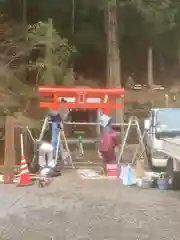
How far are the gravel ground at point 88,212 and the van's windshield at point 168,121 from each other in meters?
3.68

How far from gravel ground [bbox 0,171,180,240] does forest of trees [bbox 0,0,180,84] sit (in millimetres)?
16893

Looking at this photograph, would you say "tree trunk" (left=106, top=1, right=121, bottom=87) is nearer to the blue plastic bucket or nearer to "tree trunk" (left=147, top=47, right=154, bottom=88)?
"tree trunk" (left=147, top=47, right=154, bottom=88)

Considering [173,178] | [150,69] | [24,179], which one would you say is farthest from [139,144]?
[150,69]

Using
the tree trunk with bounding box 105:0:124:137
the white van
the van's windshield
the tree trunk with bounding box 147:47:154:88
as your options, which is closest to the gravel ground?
the white van

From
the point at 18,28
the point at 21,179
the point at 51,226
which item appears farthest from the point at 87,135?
the point at 51,226

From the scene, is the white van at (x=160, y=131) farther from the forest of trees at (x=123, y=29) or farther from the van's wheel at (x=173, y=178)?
the forest of trees at (x=123, y=29)

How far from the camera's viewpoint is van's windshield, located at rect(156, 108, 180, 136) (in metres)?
17.4

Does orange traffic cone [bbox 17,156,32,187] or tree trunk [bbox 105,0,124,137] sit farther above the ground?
tree trunk [bbox 105,0,124,137]

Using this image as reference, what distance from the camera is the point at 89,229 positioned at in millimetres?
8625

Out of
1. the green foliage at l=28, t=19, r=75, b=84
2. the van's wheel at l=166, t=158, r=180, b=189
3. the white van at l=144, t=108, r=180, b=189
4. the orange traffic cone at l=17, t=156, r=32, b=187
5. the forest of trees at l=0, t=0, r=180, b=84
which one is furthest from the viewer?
the forest of trees at l=0, t=0, r=180, b=84

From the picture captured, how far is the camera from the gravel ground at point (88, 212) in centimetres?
833

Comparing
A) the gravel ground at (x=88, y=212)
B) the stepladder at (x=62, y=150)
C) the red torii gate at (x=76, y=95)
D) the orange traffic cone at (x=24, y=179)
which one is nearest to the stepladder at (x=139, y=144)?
the red torii gate at (x=76, y=95)

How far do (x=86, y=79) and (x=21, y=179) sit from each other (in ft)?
92.4

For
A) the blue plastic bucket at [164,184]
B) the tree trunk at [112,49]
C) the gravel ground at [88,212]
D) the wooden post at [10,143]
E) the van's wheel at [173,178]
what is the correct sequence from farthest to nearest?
the tree trunk at [112,49] → the wooden post at [10,143] → the blue plastic bucket at [164,184] → the van's wheel at [173,178] → the gravel ground at [88,212]
